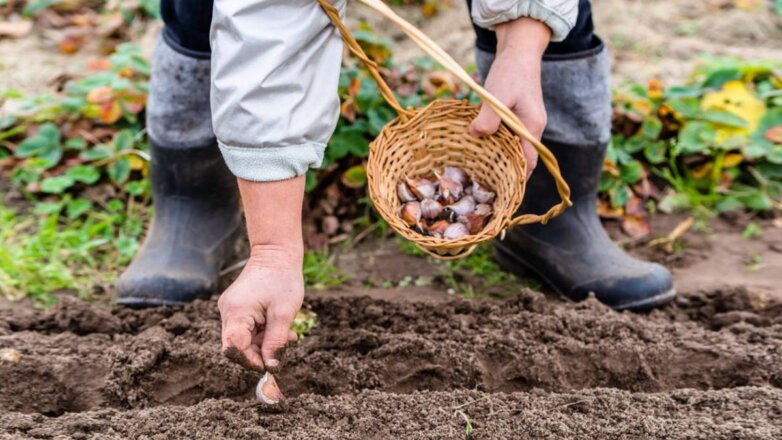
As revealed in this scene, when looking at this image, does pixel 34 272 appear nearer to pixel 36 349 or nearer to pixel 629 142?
pixel 36 349

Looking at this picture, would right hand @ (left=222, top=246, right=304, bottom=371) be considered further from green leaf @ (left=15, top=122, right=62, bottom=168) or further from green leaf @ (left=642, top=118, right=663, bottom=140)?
green leaf @ (left=642, top=118, right=663, bottom=140)

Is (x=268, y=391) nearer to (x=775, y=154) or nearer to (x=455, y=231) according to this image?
(x=455, y=231)

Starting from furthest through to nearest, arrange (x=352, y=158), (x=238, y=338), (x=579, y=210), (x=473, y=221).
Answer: (x=352, y=158) < (x=579, y=210) < (x=473, y=221) < (x=238, y=338)

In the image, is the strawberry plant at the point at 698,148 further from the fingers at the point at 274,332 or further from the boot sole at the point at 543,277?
the fingers at the point at 274,332

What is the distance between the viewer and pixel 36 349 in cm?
179

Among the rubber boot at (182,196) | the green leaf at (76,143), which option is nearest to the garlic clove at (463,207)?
the rubber boot at (182,196)

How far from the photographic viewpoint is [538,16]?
1.56 metres

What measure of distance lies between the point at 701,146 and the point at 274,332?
1685mm

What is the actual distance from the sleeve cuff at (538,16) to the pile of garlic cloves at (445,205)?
1.17 feet

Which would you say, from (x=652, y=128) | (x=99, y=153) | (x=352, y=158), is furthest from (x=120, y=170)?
(x=652, y=128)

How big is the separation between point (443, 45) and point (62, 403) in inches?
75.9

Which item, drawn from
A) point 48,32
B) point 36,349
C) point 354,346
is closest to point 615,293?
point 354,346

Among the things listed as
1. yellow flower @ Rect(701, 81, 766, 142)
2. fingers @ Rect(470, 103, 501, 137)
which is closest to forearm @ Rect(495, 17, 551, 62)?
fingers @ Rect(470, 103, 501, 137)

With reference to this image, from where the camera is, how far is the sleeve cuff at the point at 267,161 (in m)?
1.37
